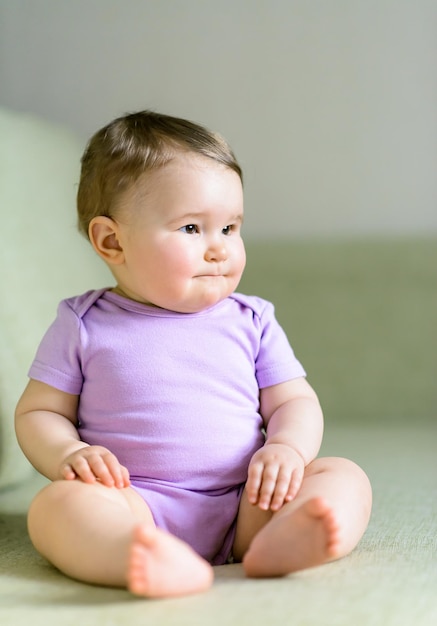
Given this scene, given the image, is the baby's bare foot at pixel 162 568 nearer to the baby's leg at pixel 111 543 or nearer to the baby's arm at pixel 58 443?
the baby's leg at pixel 111 543

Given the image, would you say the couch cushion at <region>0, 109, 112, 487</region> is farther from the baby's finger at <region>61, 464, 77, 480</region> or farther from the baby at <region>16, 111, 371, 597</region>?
the baby's finger at <region>61, 464, 77, 480</region>

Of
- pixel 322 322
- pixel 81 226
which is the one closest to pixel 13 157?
pixel 81 226

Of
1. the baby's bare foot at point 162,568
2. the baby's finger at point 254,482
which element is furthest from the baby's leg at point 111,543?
the baby's finger at point 254,482

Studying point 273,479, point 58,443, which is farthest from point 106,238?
point 273,479

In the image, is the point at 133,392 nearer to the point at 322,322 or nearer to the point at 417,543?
the point at 417,543

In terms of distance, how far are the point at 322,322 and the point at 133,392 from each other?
3.17ft

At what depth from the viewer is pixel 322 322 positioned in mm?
1966

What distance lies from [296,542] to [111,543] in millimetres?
163

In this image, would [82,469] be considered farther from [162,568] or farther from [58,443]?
[162,568]

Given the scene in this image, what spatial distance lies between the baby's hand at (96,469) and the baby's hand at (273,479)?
0.13 meters

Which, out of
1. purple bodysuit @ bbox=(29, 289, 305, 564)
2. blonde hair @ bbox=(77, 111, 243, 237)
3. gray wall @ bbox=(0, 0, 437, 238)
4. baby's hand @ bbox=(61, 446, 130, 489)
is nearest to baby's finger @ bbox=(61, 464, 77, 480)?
baby's hand @ bbox=(61, 446, 130, 489)

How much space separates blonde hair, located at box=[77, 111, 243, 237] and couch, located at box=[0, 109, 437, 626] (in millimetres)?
357

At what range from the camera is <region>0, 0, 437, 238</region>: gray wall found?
6.81 feet

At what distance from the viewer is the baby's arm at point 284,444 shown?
96 centimetres
